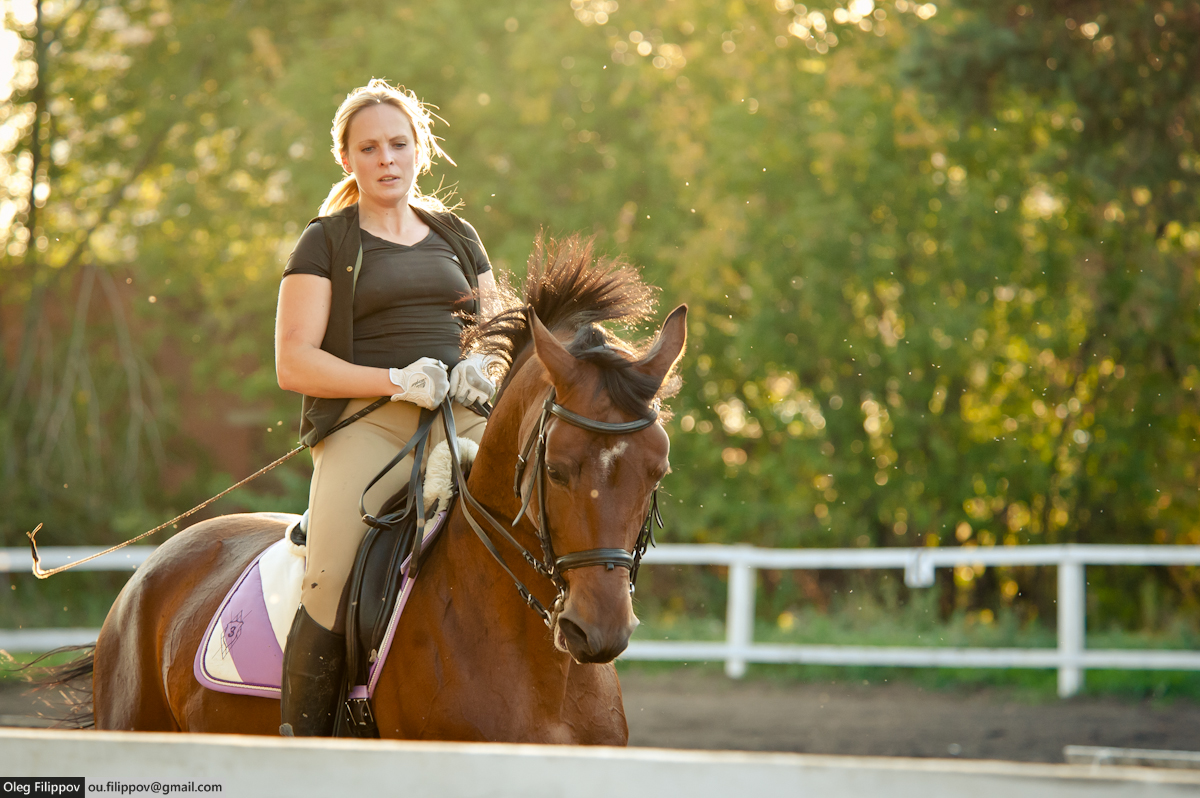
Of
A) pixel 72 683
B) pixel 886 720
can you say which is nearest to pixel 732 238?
pixel 886 720

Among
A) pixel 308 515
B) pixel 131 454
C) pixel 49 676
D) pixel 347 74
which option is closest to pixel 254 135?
pixel 347 74

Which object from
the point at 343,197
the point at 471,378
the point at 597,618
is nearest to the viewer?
the point at 597,618

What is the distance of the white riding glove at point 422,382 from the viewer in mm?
3283

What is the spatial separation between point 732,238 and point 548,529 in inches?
507

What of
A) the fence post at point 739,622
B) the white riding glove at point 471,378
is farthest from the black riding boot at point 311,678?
the fence post at point 739,622

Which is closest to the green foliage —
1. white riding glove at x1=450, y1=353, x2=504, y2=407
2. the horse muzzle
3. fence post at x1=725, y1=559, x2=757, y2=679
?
fence post at x1=725, y1=559, x2=757, y2=679

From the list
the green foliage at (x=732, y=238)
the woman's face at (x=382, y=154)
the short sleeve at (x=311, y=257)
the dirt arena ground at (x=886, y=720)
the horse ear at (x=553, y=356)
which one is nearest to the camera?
the horse ear at (x=553, y=356)

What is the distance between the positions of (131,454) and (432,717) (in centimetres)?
1491

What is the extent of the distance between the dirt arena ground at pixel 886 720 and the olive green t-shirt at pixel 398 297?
4.83 m

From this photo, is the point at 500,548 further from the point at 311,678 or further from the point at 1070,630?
the point at 1070,630

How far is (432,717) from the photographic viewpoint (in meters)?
2.99

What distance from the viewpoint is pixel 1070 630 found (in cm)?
931

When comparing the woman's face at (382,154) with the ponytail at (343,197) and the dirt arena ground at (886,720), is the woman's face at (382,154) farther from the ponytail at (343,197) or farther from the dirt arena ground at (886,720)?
the dirt arena ground at (886,720)

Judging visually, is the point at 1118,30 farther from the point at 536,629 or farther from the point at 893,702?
the point at 536,629
